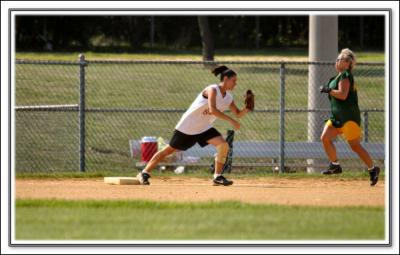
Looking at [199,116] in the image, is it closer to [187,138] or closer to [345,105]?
[187,138]

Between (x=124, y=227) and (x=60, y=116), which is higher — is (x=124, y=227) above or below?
below

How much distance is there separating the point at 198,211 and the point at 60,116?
1268cm

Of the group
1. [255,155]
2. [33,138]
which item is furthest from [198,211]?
[33,138]

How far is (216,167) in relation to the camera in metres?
14.2

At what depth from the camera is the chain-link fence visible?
17812mm

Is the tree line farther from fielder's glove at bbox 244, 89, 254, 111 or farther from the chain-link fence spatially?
fielder's glove at bbox 244, 89, 254, 111

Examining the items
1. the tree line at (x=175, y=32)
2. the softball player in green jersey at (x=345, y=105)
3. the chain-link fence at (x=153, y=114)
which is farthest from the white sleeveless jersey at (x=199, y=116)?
the tree line at (x=175, y=32)

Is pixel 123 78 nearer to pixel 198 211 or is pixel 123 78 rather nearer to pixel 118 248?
pixel 198 211

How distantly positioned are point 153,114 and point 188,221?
45.2 ft

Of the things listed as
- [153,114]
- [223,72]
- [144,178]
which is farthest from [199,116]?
[153,114]

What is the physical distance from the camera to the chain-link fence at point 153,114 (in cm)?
1781

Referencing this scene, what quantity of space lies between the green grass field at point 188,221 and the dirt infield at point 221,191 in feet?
2.21

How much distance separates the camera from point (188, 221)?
1101 cm

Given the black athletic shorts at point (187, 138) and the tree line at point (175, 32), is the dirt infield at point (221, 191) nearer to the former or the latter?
the black athletic shorts at point (187, 138)
